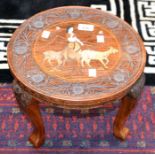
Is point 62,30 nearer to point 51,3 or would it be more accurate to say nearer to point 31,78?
point 31,78

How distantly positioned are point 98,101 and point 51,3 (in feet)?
4.74

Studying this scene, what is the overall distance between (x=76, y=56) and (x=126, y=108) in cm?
40

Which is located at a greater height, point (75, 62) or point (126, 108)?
point (75, 62)

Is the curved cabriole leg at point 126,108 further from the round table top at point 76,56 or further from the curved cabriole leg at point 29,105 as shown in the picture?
the curved cabriole leg at point 29,105

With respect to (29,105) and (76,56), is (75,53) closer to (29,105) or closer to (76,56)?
(76,56)

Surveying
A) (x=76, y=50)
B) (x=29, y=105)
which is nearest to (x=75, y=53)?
(x=76, y=50)

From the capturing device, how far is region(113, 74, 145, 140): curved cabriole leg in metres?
1.90

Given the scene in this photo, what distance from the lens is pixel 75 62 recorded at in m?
1.91

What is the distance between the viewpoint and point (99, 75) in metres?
1.86

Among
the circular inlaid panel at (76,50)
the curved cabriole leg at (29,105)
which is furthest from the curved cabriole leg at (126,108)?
the curved cabriole leg at (29,105)

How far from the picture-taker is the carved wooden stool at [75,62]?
5.91 feet

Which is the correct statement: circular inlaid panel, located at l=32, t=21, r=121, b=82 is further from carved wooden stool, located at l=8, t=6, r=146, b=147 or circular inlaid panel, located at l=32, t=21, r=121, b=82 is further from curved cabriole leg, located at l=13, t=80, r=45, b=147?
curved cabriole leg, located at l=13, t=80, r=45, b=147

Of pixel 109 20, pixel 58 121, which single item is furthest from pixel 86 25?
pixel 58 121

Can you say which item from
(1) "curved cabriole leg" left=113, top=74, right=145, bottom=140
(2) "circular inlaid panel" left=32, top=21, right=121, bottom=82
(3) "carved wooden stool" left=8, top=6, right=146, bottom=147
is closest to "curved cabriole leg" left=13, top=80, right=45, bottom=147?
(3) "carved wooden stool" left=8, top=6, right=146, bottom=147
